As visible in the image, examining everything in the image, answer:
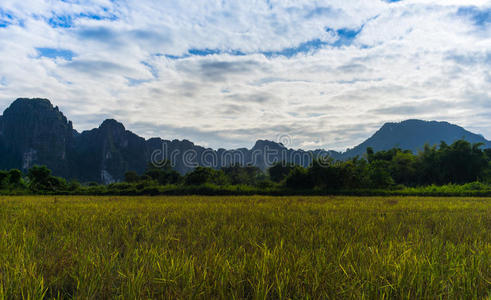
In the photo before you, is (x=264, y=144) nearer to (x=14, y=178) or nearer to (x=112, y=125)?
(x=112, y=125)

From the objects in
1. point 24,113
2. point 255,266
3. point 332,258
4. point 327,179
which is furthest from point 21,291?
point 24,113

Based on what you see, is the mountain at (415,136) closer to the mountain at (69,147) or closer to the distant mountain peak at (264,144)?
the mountain at (69,147)

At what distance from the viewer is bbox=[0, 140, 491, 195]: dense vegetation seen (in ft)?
57.7

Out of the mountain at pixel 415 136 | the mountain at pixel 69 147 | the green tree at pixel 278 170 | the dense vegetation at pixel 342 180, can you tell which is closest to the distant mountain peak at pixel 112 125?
the mountain at pixel 69 147

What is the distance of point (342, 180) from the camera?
19344mm

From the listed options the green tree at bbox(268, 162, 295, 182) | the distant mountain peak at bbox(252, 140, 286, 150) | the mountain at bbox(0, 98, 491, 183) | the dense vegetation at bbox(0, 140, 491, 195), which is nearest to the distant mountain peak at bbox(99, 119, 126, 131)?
the mountain at bbox(0, 98, 491, 183)

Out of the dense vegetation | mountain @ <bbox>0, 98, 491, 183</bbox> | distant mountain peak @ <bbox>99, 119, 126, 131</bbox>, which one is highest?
distant mountain peak @ <bbox>99, 119, 126, 131</bbox>

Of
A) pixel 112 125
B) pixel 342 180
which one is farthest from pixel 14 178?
pixel 112 125

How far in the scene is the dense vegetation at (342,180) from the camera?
57.7 feet

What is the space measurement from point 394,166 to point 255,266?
112 ft

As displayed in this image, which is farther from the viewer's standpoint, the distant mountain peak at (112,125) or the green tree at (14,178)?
the distant mountain peak at (112,125)

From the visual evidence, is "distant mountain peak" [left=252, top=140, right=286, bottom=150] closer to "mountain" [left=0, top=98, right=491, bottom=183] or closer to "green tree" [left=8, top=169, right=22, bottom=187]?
"mountain" [left=0, top=98, right=491, bottom=183]

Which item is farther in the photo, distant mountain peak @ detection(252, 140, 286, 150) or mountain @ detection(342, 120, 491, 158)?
mountain @ detection(342, 120, 491, 158)

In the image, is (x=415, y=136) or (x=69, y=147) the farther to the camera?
(x=415, y=136)
